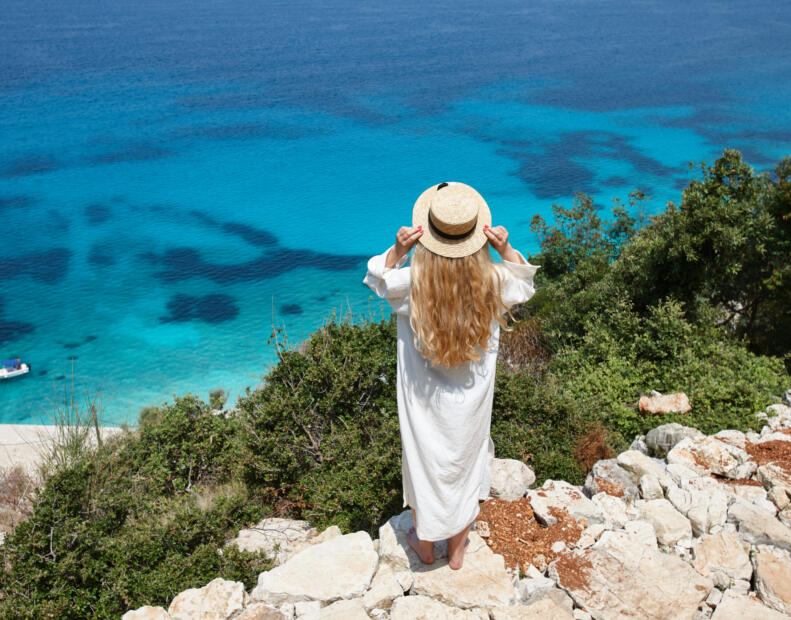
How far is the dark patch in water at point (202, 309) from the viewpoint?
60.1 feet

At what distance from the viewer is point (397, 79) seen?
146 ft

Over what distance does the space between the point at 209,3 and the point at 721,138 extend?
84081 millimetres

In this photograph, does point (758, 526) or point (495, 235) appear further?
point (758, 526)

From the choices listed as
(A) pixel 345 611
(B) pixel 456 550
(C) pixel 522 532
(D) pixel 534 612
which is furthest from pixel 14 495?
(D) pixel 534 612

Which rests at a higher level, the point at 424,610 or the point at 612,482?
the point at 424,610

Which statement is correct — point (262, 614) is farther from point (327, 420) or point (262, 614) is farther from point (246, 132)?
point (246, 132)

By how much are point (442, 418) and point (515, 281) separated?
82cm

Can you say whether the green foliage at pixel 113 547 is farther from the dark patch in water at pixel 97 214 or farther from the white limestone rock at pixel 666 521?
the dark patch in water at pixel 97 214

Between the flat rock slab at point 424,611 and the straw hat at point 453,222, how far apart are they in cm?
210

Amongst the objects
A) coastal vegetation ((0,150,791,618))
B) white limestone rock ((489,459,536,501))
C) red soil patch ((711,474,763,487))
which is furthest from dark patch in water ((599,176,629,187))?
white limestone rock ((489,459,536,501))

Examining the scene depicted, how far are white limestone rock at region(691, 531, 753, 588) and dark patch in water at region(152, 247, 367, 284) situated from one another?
1789cm

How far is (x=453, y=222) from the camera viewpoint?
2.69 metres

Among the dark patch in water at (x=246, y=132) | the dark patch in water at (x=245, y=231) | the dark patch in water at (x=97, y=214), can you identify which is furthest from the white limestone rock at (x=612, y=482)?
the dark patch in water at (x=246, y=132)

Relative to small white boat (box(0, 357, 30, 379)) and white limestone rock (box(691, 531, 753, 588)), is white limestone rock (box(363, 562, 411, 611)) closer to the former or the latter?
white limestone rock (box(691, 531, 753, 588))
